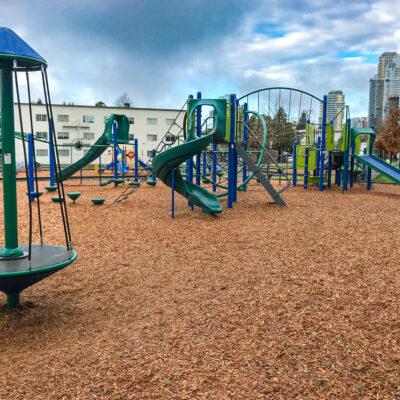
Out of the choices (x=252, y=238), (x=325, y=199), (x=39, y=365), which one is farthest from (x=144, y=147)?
(x=39, y=365)

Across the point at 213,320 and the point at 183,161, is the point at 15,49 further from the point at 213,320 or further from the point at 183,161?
the point at 183,161

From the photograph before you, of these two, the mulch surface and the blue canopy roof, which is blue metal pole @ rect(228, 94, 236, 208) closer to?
the mulch surface

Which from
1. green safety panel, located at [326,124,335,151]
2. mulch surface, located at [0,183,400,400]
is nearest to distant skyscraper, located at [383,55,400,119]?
green safety panel, located at [326,124,335,151]

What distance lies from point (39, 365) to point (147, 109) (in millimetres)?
56119

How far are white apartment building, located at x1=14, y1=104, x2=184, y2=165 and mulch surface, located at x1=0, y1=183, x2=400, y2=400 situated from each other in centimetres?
4602

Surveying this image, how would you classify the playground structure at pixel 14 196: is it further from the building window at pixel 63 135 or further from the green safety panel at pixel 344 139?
the building window at pixel 63 135

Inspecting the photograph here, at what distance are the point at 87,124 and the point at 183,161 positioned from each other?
4867cm

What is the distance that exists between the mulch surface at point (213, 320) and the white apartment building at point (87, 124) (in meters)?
46.0

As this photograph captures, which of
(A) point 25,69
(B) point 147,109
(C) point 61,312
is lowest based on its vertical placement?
(C) point 61,312

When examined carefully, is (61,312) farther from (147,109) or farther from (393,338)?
(147,109)

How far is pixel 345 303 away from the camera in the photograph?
461 cm

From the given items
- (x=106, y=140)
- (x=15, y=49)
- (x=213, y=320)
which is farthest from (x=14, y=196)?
(x=106, y=140)

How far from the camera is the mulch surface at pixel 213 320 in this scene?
10.3 ft

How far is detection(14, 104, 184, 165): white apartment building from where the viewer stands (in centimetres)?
5334
